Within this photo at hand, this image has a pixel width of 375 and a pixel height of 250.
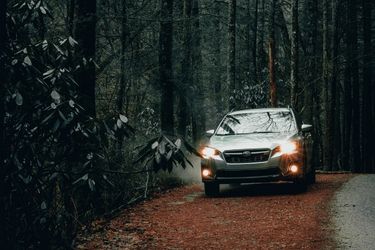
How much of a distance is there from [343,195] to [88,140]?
8221 mm

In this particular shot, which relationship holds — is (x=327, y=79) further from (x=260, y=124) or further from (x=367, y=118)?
(x=260, y=124)

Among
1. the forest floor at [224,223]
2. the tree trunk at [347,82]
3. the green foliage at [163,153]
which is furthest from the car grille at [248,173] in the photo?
the tree trunk at [347,82]

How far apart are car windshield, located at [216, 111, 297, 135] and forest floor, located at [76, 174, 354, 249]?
1.38m

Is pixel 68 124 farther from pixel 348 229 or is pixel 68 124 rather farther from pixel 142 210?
pixel 142 210

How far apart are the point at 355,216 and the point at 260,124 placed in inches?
167

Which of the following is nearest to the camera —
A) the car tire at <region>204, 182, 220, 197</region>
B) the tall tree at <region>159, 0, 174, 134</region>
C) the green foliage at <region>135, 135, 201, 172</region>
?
the green foliage at <region>135, 135, 201, 172</region>

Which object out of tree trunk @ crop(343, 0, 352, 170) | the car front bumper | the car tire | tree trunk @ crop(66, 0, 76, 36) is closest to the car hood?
the car front bumper

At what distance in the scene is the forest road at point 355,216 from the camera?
27.4ft

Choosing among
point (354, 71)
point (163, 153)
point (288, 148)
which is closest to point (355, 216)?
point (288, 148)

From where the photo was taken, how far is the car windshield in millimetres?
13977

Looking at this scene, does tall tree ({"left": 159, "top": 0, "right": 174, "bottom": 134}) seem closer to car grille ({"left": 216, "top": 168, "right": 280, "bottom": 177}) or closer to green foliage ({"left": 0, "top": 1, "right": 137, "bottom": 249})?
car grille ({"left": 216, "top": 168, "right": 280, "bottom": 177})

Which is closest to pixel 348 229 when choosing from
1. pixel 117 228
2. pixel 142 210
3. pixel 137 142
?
pixel 117 228

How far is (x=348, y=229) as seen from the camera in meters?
9.23

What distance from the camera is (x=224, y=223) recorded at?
10.3 metres
